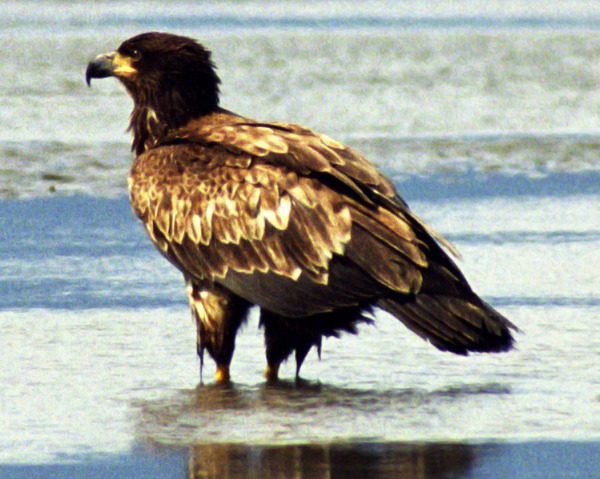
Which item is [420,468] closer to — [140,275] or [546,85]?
[140,275]

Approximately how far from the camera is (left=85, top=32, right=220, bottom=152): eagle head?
819cm

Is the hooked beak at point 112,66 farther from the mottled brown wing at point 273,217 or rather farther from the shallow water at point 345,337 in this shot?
the shallow water at point 345,337

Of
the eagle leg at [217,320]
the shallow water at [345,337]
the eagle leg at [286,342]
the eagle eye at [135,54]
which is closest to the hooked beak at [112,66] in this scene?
the eagle eye at [135,54]

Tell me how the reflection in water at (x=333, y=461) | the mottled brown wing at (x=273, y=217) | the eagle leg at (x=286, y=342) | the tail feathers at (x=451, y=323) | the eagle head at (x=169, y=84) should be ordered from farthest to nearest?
the eagle head at (x=169, y=84) → the eagle leg at (x=286, y=342) → the mottled brown wing at (x=273, y=217) → the tail feathers at (x=451, y=323) → the reflection in water at (x=333, y=461)

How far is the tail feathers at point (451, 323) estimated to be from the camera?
7.03 m

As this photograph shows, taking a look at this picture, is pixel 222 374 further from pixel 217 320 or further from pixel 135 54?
pixel 135 54

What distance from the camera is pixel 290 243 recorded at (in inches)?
287

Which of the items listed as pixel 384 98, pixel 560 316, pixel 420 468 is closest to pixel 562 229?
pixel 560 316

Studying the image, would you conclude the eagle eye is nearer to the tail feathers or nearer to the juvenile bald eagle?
the juvenile bald eagle

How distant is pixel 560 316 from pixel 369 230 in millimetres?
1838

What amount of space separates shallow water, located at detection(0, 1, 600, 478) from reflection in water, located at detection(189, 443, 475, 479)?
2 centimetres

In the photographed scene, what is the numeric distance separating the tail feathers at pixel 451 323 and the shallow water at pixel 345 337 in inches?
7.9

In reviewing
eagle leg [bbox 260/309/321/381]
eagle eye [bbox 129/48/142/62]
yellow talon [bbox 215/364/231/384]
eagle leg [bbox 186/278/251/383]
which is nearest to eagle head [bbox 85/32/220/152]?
eagle eye [bbox 129/48/142/62]

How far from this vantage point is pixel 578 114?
1689 cm
